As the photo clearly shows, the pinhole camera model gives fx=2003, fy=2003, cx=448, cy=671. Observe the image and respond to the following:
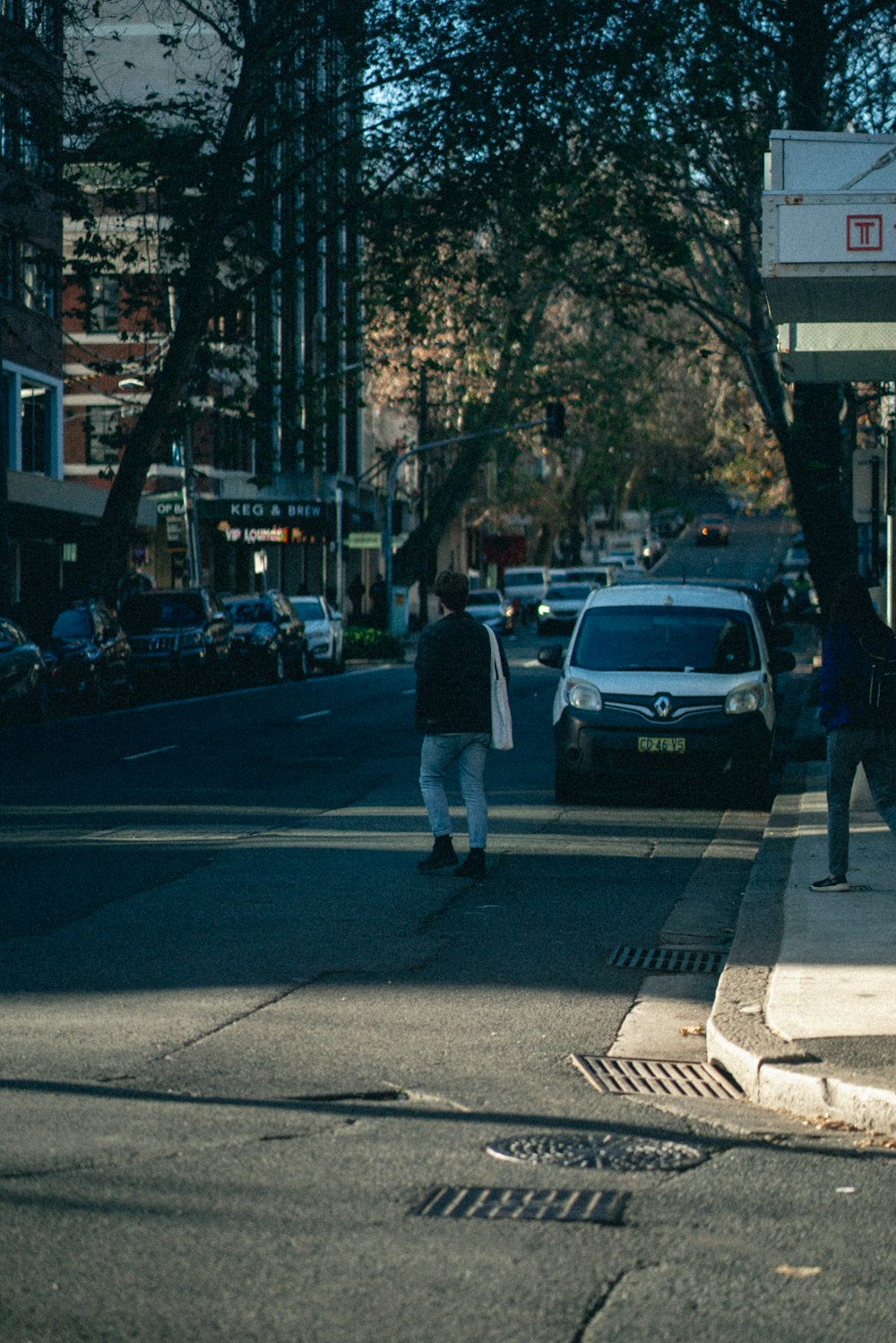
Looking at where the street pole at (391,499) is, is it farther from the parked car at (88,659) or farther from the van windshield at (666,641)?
the van windshield at (666,641)

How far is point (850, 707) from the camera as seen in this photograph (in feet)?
35.7

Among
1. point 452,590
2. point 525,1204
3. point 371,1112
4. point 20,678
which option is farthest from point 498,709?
point 20,678

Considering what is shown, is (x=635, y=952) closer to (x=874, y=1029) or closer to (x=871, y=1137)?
(x=874, y=1029)

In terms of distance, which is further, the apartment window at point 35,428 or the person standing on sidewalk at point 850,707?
the apartment window at point 35,428

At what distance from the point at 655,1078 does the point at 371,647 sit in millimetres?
44009

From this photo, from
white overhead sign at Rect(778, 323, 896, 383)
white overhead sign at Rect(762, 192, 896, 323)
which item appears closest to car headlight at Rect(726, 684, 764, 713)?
white overhead sign at Rect(778, 323, 896, 383)

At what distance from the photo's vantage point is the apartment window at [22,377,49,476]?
Result: 4797cm

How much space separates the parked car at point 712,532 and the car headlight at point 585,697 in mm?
92176

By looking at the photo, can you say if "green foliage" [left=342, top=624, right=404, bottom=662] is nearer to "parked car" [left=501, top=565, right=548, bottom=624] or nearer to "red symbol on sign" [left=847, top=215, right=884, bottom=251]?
"parked car" [left=501, top=565, right=548, bottom=624]

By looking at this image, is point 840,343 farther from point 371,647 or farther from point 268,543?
point 268,543

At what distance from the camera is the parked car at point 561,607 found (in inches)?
2410

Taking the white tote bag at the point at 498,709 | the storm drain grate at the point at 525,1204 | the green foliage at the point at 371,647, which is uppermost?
the white tote bag at the point at 498,709

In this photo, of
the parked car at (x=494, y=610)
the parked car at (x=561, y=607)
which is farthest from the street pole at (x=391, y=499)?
the parked car at (x=561, y=607)

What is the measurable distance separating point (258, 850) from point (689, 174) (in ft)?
46.1
